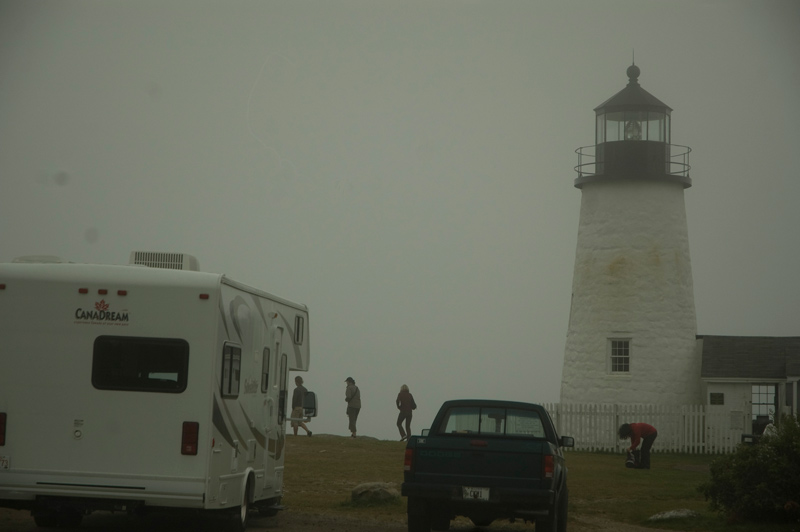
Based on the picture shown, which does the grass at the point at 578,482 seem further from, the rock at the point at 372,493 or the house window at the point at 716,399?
the house window at the point at 716,399

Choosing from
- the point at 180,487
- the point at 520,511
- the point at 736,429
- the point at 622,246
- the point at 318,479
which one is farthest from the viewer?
the point at 622,246

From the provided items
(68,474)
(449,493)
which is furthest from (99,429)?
(449,493)

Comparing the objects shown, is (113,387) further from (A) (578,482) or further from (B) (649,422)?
(B) (649,422)

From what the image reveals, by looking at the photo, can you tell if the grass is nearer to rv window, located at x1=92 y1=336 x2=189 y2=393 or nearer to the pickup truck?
the pickup truck

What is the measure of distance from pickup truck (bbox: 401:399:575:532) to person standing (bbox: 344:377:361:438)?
19445 mm

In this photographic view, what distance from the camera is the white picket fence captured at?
115 feet

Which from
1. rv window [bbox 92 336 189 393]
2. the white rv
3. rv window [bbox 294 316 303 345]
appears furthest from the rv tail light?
rv window [bbox 294 316 303 345]

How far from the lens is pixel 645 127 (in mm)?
37594

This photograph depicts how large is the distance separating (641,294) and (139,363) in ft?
86.3

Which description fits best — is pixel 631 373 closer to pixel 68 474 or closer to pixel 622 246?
pixel 622 246

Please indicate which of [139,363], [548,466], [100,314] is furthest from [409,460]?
[100,314]

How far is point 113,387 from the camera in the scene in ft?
41.1

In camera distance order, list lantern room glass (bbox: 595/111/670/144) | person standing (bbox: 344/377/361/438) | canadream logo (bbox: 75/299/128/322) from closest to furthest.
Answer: canadream logo (bbox: 75/299/128/322) < person standing (bbox: 344/377/361/438) < lantern room glass (bbox: 595/111/670/144)

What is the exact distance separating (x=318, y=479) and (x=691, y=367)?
17924 mm
